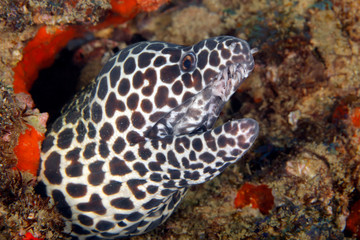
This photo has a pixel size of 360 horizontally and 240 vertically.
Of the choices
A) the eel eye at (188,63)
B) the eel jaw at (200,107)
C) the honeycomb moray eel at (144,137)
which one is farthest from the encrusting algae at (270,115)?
the eel eye at (188,63)

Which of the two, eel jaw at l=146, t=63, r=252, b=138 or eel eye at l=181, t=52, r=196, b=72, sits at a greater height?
eel eye at l=181, t=52, r=196, b=72

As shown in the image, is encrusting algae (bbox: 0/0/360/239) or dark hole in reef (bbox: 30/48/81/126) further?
dark hole in reef (bbox: 30/48/81/126)

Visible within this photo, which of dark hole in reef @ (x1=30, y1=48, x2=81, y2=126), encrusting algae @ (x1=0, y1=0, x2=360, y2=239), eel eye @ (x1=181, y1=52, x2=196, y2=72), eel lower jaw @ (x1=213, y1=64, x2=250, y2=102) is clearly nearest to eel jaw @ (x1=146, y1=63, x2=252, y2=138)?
eel lower jaw @ (x1=213, y1=64, x2=250, y2=102)

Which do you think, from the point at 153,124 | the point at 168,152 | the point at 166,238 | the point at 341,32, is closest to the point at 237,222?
the point at 166,238

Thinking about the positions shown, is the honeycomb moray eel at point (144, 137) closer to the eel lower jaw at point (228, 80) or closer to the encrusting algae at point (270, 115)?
the eel lower jaw at point (228, 80)

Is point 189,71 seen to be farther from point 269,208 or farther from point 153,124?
point 269,208

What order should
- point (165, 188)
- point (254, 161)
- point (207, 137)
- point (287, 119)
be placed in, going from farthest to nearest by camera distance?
point (287, 119), point (254, 161), point (165, 188), point (207, 137)

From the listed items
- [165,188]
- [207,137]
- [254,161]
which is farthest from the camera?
[254,161]

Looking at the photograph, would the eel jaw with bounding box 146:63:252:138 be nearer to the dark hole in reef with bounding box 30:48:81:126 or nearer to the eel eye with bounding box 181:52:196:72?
the eel eye with bounding box 181:52:196:72

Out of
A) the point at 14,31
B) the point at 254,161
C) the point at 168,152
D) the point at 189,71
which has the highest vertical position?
the point at 14,31
